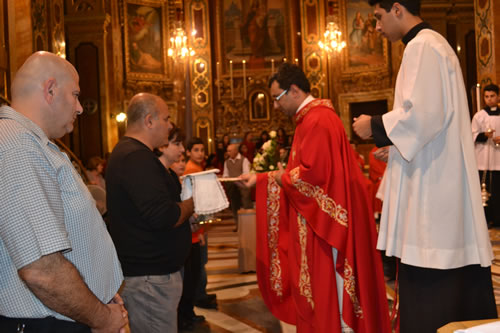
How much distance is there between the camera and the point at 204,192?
2.92 m

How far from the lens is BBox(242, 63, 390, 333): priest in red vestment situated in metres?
3.13

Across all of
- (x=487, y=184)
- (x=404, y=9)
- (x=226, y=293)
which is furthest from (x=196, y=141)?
(x=487, y=184)

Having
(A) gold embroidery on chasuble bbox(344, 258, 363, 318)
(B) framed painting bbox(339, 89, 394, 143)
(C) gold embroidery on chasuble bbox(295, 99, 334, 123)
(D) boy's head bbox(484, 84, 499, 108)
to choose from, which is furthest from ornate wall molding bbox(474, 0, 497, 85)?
(B) framed painting bbox(339, 89, 394, 143)

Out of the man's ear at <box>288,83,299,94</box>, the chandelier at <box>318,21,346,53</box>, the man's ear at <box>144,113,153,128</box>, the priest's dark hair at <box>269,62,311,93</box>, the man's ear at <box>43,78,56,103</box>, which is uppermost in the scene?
the chandelier at <box>318,21,346,53</box>

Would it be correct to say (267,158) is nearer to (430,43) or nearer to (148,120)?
(148,120)

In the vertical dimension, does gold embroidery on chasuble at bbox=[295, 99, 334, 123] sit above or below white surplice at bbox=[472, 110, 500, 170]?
above

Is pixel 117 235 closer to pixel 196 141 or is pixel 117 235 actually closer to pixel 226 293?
pixel 196 141

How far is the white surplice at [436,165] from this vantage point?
2.09m

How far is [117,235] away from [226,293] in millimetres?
3097

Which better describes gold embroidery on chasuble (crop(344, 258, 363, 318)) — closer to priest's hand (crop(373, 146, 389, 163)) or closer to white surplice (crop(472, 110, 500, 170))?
priest's hand (crop(373, 146, 389, 163))

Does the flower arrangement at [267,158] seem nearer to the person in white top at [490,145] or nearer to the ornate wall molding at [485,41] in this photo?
the person in white top at [490,145]

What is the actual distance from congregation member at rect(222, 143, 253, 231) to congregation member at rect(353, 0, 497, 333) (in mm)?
6749

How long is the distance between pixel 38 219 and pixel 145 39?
18783 mm

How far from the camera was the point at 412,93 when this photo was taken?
83.4 inches
